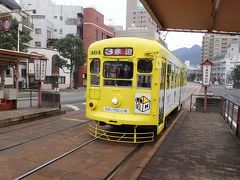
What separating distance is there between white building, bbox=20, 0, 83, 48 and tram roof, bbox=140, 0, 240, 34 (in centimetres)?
4671

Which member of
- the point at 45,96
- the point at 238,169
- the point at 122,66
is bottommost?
the point at 238,169

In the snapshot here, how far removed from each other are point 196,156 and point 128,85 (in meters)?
2.98

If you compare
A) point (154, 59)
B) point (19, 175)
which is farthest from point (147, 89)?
point (19, 175)

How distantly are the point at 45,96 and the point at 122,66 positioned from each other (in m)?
8.70

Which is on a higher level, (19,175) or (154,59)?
(154,59)

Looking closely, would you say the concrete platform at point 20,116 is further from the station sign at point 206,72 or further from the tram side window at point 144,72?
the station sign at point 206,72

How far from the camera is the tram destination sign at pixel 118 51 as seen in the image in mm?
9766

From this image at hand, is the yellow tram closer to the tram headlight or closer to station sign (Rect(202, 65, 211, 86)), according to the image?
the tram headlight

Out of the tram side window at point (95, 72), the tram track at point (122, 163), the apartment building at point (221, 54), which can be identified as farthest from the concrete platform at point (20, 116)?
the apartment building at point (221, 54)

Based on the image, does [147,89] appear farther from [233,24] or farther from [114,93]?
[233,24]

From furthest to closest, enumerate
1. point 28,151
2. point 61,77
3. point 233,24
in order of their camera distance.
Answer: point 61,77
point 233,24
point 28,151

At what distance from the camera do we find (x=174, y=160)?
7.96 metres

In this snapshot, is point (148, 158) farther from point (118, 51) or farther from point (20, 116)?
point (20, 116)

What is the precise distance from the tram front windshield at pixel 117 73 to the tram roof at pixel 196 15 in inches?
72.6
